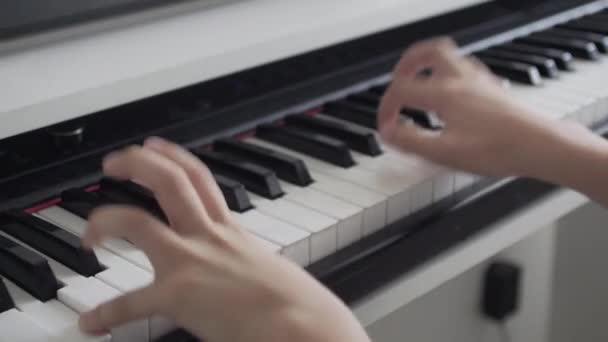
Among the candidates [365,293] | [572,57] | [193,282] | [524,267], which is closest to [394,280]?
[365,293]

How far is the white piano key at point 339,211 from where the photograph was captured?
0.85 meters

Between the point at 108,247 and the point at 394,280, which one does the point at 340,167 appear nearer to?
the point at 394,280

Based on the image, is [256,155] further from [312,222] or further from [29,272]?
[29,272]

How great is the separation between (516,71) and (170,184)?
68cm

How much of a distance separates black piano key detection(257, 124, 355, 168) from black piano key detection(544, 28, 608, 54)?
1.58 ft

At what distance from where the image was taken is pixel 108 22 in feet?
3.15

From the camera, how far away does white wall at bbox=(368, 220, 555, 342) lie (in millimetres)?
1564

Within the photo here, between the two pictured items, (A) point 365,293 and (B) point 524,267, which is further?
(B) point 524,267

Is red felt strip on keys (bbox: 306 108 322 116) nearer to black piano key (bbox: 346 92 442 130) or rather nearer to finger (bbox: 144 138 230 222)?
black piano key (bbox: 346 92 442 130)

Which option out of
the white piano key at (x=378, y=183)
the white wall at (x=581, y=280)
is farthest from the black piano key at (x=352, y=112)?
the white wall at (x=581, y=280)

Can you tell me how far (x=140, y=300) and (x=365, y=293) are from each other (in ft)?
0.92

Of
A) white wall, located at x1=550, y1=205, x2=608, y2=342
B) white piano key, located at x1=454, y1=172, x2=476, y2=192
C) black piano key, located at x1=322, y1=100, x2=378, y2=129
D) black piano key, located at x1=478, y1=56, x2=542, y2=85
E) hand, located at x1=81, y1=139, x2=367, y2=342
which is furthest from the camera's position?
white wall, located at x1=550, y1=205, x2=608, y2=342

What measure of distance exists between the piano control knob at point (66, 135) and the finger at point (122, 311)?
0.27 metres

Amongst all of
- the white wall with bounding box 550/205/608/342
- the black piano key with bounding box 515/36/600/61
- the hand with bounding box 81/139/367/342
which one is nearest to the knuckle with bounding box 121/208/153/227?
the hand with bounding box 81/139/367/342
